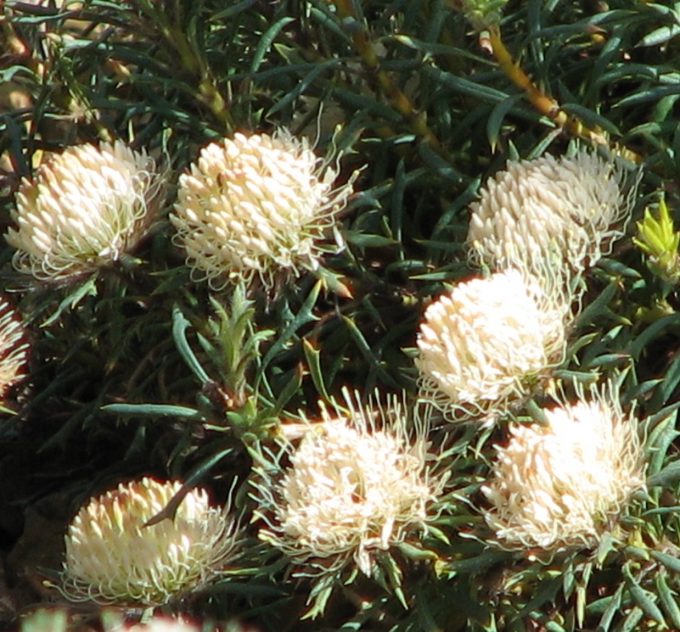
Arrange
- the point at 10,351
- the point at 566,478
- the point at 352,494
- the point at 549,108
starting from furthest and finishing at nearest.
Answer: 1. the point at 10,351
2. the point at 549,108
3. the point at 352,494
4. the point at 566,478

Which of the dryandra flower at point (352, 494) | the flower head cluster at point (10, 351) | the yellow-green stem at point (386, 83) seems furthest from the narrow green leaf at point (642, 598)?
the flower head cluster at point (10, 351)

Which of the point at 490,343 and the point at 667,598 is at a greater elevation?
the point at 490,343

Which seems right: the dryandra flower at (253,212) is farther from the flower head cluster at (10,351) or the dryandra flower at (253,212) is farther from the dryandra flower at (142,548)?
the flower head cluster at (10,351)

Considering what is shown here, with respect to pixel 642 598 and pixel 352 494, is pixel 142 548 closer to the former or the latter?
pixel 352 494

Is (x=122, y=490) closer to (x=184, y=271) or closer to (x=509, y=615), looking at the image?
(x=184, y=271)

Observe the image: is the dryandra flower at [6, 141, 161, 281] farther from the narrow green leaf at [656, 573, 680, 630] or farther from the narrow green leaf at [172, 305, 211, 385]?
the narrow green leaf at [656, 573, 680, 630]

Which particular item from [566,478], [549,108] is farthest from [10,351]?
[566,478]

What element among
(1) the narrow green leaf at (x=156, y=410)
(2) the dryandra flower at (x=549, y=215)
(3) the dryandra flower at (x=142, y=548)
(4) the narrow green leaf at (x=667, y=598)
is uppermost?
(2) the dryandra flower at (x=549, y=215)
